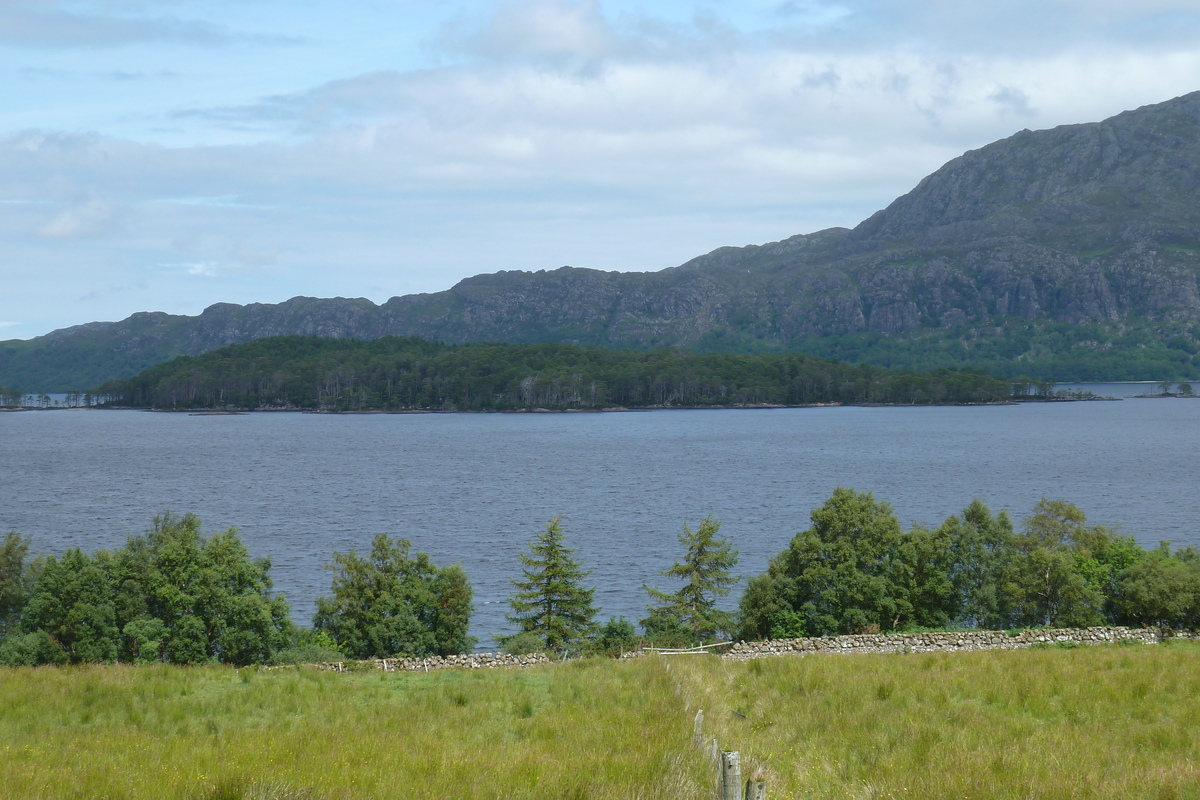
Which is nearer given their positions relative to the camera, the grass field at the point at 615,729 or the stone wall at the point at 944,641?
the grass field at the point at 615,729

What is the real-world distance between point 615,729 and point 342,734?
445 centimetres

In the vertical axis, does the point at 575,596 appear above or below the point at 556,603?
above

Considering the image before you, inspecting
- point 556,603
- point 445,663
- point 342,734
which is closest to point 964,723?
point 342,734

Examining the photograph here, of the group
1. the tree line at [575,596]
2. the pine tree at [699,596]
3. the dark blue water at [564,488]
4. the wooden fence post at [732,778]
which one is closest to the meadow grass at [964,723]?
the wooden fence post at [732,778]

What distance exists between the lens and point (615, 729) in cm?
1398

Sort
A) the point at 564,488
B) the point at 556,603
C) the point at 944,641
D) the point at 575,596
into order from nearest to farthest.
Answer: the point at 944,641
the point at 575,596
the point at 556,603
the point at 564,488

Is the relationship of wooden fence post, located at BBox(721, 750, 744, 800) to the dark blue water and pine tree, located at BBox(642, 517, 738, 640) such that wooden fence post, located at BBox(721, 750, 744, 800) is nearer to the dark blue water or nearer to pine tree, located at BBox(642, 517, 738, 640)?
pine tree, located at BBox(642, 517, 738, 640)

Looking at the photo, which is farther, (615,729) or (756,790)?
(615,729)

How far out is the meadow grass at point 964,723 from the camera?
37.1 ft

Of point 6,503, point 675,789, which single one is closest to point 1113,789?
point 675,789

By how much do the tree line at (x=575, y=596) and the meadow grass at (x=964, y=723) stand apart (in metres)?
11.6

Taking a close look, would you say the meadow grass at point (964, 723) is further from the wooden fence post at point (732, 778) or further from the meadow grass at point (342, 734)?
the wooden fence post at point (732, 778)

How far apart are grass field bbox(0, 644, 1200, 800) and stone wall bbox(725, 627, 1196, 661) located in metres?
5.70

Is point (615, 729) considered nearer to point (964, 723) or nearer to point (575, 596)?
point (964, 723)
